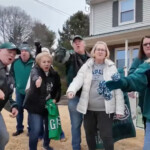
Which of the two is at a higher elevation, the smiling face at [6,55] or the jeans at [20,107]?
the smiling face at [6,55]

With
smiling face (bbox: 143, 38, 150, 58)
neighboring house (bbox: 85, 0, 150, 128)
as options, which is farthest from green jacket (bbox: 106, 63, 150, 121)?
neighboring house (bbox: 85, 0, 150, 128)

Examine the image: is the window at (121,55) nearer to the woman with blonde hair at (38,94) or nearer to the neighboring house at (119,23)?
the neighboring house at (119,23)

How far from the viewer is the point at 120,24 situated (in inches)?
520

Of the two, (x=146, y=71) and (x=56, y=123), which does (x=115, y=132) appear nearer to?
(x=56, y=123)

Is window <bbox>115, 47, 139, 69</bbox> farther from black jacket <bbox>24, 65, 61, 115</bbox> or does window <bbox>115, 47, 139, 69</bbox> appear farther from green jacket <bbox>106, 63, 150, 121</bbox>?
green jacket <bbox>106, 63, 150, 121</bbox>

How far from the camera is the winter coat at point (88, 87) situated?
11.1 feet

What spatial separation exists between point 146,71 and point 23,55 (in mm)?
3162

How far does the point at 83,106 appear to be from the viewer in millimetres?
3475

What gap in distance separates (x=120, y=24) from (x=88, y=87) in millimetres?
10338

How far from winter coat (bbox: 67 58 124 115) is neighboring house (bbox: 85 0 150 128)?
812 cm

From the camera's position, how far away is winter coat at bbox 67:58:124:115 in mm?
3381

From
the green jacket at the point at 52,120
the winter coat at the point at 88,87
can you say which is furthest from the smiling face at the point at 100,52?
the green jacket at the point at 52,120

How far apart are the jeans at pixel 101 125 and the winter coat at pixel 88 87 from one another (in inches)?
4.8

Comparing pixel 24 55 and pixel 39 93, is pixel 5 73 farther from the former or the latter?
pixel 24 55
